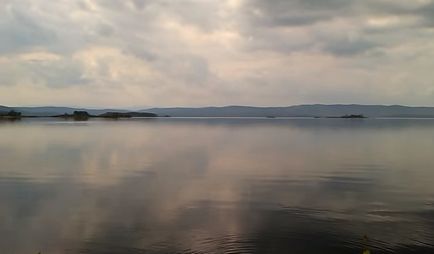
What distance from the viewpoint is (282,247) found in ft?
42.2

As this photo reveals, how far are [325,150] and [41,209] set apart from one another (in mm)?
30649

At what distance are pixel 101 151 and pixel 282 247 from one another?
31.6 m

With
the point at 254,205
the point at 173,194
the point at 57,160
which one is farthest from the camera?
the point at 57,160

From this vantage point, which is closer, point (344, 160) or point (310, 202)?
point (310, 202)

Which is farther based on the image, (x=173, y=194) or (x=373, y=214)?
(x=173, y=194)

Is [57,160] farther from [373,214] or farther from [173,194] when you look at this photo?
[373,214]

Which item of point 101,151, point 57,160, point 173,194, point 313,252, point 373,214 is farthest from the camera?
point 101,151

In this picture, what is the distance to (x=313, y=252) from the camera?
12492mm

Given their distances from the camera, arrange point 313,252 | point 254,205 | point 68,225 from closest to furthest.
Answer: point 313,252, point 68,225, point 254,205

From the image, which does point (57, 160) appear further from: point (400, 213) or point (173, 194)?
point (400, 213)

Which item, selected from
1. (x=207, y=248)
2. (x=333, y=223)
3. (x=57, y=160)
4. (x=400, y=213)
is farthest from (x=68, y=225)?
(x=57, y=160)

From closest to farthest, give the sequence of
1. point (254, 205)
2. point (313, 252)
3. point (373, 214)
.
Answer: point (313, 252) → point (373, 214) → point (254, 205)

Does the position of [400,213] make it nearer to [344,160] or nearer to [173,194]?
[173,194]

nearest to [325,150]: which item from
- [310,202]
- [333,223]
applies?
[310,202]
